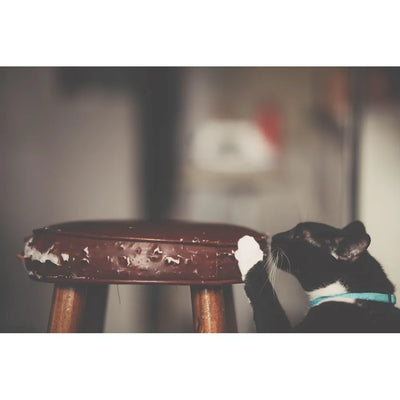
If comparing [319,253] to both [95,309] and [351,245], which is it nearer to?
[351,245]

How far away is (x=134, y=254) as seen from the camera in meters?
0.69

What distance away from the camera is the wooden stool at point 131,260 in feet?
2.26

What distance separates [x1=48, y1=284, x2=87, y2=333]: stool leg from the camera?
0.74 metres

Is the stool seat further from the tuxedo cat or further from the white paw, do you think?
the tuxedo cat

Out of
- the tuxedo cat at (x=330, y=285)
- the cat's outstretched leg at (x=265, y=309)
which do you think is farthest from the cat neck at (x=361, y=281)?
the cat's outstretched leg at (x=265, y=309)

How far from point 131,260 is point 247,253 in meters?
0.23

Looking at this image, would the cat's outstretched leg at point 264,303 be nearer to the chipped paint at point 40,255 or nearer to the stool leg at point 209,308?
the stool leg at point 209,308

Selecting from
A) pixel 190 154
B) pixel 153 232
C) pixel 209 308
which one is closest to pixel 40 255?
pixel 153 232

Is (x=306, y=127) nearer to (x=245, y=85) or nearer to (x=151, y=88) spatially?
(x=245, y=85)

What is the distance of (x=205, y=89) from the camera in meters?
1.04

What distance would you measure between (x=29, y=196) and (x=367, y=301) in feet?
2.84

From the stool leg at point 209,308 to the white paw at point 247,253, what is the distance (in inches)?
2.6
